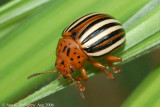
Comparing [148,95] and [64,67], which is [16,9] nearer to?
[64,67]

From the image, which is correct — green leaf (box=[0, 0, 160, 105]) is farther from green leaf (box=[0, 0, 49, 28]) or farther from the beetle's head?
the beetle's head

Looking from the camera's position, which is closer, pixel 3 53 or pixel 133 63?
pixel 3 53

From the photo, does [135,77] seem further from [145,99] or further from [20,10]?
[20,10]

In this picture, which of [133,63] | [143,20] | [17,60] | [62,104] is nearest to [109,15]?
[143,20]

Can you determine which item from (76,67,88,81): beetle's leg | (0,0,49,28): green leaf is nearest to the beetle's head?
(76,67,88,81): beetle's leg

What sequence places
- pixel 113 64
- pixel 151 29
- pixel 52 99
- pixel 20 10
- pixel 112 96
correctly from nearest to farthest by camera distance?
1. pixel 151 29
2. pixel 20 10
3. pixel 113 64
4. pixel 52 99
5. pixel 112 96
